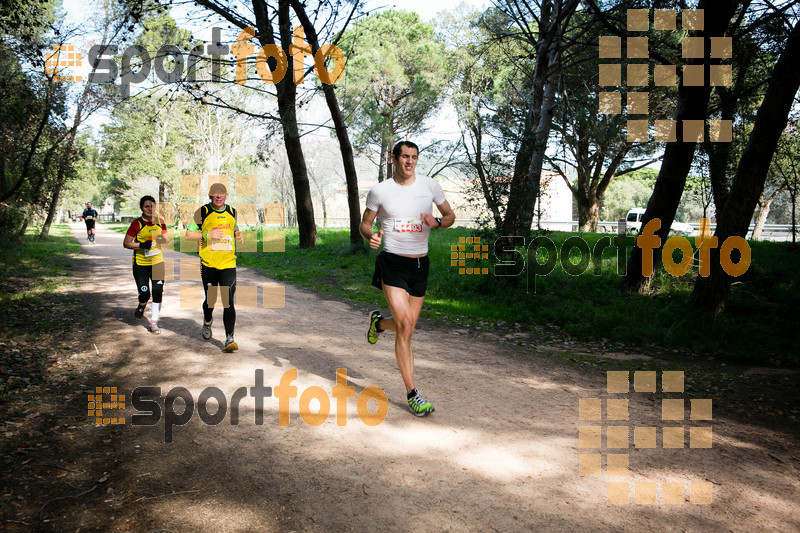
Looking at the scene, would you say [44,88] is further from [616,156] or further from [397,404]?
[616,156]

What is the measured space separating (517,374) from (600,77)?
54.5ft

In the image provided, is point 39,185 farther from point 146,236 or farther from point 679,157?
point 679,157

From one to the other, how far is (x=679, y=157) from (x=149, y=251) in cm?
962

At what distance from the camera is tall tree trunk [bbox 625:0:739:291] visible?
9.14 m

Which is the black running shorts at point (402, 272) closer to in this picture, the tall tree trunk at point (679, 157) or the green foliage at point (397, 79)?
the tall tree trunk at point (679, 157)

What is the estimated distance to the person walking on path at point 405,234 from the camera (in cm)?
459

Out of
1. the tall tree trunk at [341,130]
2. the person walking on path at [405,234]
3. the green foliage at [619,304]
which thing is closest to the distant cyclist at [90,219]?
the tall tree trunk at [341,130]

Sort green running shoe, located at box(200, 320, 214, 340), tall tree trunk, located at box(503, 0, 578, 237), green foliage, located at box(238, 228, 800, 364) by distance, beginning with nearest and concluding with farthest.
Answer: green running shoe, located at box(200, 320, 214, 340) < green foliage, located at box(238, 228, 800, 364) < tall tree trunk, located at box(503, 0, 578, 237)

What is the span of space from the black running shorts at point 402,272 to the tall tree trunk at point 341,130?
37.3 ft

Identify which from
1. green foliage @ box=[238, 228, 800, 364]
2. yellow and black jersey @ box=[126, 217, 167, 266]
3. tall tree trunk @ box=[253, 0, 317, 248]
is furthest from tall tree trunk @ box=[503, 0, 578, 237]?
tall tree trunk @ box=[253, 0, 317, 248]

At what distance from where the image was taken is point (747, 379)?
6.28 m

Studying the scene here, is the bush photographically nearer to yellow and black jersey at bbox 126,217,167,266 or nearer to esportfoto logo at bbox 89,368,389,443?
yellow and black jersey at bbox 126,217,167,266

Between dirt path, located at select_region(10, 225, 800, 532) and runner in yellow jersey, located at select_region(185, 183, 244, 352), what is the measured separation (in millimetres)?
653

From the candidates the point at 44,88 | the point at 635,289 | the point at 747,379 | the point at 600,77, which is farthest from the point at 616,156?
the point at 44,88
